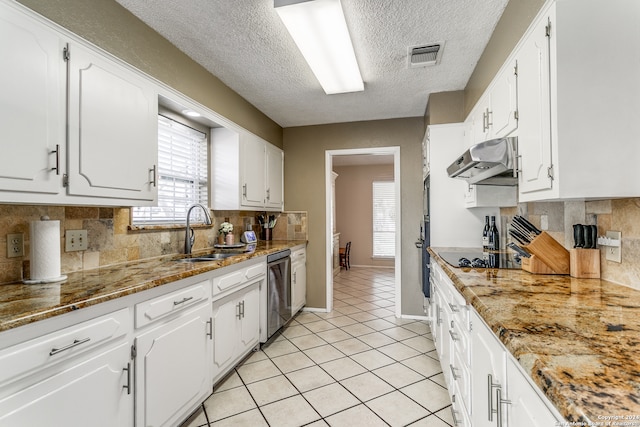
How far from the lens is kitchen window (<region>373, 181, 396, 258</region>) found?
7.32m

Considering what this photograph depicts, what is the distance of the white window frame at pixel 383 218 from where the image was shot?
7.32 m

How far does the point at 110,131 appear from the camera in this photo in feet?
5.46

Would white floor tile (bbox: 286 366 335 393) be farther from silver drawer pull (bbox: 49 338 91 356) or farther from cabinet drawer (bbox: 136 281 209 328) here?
silver drawer pull (bbox: 49 338 91 356)

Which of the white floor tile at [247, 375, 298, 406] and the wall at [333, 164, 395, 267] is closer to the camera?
the white floor tile at [247, 375, 298, 406]

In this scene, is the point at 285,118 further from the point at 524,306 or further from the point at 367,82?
the point at 524,306

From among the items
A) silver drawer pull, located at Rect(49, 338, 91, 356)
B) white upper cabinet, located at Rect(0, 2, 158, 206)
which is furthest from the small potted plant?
silver drawer pull, located at Rect(49, 338, 91, 356)

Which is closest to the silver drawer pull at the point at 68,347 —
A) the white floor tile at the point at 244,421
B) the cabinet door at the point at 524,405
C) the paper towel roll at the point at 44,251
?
the paper towel roll at the point at 44,251

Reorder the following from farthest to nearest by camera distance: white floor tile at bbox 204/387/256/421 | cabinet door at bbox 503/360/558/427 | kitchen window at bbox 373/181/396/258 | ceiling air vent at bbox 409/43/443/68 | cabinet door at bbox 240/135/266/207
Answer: kitchen window at bbox 373/181/396/258
cabinet door at bbox 240/135/266/207
ceiling air vent at bbox 409/43/443/68
white floor tile at bbox 204/387/256/421
cabinet door at bbox 503/360/558/427

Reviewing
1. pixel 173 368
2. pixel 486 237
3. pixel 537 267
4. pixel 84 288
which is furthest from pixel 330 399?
pixel 486 237

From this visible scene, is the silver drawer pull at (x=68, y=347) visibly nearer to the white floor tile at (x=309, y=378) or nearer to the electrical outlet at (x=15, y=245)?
→ the electrical outlet at (x=15, y=245)

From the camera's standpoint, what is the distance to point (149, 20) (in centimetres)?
195

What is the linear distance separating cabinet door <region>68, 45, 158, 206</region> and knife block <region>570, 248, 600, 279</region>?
2382 millimetres

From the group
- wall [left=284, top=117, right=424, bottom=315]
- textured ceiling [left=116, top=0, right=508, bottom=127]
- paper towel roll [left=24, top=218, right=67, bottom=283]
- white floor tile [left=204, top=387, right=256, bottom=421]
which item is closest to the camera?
paper towel roll [left=24, top=218, right=67, bottom=283]

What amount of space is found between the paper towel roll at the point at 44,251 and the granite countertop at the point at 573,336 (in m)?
1.91
